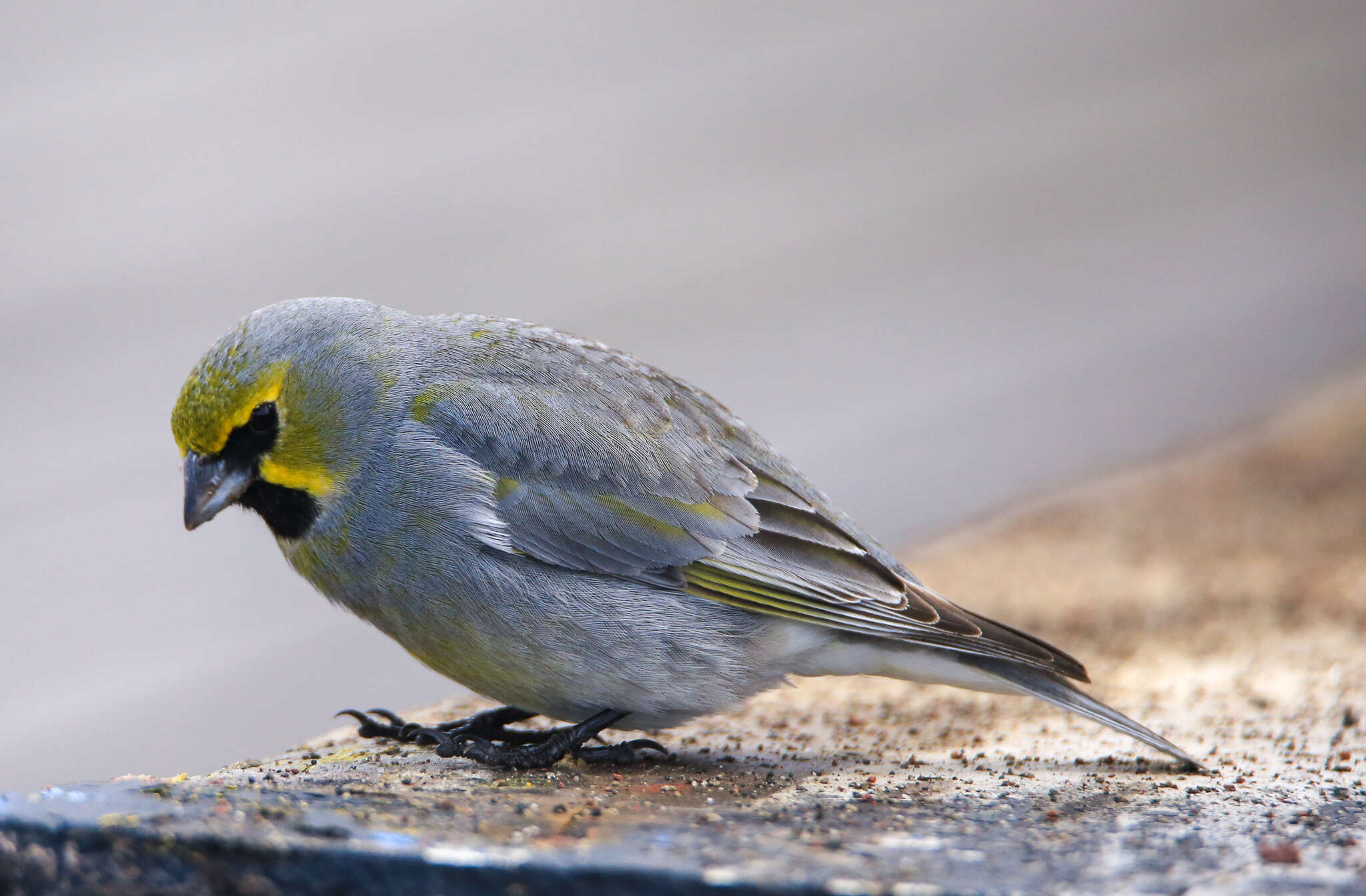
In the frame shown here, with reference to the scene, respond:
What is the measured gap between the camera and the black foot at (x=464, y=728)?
12.5ft

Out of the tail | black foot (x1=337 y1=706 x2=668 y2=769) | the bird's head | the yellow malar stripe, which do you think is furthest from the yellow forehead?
the tail

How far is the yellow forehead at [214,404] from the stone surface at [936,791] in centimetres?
83

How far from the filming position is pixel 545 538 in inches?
139

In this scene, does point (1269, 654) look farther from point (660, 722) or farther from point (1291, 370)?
point (1291, 370)

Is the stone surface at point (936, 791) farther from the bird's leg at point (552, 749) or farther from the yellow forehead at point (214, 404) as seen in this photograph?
the yellow forehead at point (214, 404)

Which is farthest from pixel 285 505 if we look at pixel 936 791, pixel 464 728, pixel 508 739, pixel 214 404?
pixel 936 791

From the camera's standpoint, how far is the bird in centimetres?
348

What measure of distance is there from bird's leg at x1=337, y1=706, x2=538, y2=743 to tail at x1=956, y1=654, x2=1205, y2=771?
1.25 meters

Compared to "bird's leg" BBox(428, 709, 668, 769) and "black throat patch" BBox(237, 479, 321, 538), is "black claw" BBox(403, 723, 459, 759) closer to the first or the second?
"bird's leg" BBox(428, 709, 668, 769)

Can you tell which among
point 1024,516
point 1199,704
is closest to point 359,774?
point 1199,704

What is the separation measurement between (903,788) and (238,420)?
6.15 feet

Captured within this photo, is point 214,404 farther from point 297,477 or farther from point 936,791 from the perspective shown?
point 936,791

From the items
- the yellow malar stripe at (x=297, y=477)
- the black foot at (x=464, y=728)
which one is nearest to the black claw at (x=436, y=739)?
the black foot at (x=464, y=728)

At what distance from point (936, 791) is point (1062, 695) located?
2.16ft
